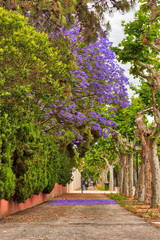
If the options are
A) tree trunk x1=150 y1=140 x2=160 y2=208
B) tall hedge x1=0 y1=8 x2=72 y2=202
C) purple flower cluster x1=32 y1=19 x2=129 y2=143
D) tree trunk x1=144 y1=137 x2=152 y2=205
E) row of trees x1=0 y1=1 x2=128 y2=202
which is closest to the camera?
tall hedge x1=0 y1=8 x2=72 y2=202

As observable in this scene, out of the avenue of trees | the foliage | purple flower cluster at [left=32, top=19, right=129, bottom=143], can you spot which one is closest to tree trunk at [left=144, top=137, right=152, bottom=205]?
the avenue of trees

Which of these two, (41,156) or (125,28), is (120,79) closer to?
(125,28)

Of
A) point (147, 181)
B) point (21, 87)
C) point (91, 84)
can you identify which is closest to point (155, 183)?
point (147, 181)

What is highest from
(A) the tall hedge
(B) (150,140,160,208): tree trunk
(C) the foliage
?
(C) the foliage

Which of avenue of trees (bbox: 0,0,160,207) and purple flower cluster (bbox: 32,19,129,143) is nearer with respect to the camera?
avenue of trees (bbox: 0,0,160,207)

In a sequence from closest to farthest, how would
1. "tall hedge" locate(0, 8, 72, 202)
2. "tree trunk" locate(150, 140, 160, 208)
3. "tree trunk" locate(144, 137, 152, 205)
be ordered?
"tall hedge" locate(0, 8, 72, 202)
"tree trunk" locate(150, 140, 160, 208)
"tree trunk" locate(144, 137, 152, 205)

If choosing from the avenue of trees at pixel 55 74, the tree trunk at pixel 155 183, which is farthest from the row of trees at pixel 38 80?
the tree trunk at pixel 155 183

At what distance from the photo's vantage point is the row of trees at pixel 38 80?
12.0 m

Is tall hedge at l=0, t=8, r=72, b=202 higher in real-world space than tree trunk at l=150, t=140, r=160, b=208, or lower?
higher

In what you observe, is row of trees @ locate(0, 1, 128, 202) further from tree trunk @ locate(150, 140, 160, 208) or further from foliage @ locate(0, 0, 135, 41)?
tree trunk @ locate(150, 140, 160, 208)

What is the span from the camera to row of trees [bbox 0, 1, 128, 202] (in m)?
12.0

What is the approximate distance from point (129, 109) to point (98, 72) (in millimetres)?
9496

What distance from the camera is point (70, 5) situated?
1091 centimetres

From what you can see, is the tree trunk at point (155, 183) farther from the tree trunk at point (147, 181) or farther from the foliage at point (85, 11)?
the foliage at point (85, 11)
